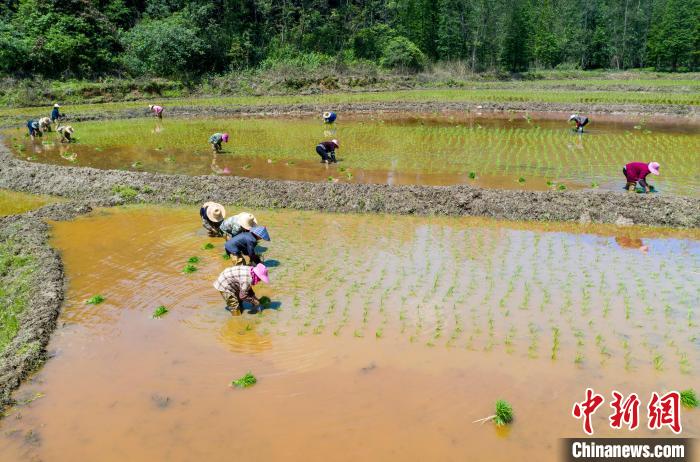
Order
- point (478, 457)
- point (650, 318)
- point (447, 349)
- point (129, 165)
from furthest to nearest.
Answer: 1. point (129, 165)
2. point (650, 318)
3. point (447, 349)
4. point (478, 457)

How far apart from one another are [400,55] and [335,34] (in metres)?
11.8

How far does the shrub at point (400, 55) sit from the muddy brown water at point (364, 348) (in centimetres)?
4174

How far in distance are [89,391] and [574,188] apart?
13.5 meters

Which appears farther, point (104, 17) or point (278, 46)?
point (278, 46)

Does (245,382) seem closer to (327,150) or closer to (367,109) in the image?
(327,150)

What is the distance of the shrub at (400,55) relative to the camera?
4891 centimetres

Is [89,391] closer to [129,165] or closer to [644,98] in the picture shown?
[129,165]

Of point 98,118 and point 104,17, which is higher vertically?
point 104,17

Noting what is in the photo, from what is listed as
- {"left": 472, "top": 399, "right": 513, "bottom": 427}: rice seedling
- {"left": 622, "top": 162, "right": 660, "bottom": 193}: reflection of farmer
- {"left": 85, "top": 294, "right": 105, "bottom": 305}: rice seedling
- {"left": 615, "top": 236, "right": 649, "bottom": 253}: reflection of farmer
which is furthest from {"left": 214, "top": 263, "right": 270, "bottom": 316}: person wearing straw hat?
{"left": 622, "top": 162, "right": 660, "bottom": 193}: reflection of farmer

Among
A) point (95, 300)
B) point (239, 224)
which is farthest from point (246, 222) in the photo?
point (95, 300)

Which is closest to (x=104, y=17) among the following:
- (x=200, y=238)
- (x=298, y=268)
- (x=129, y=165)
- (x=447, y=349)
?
(x=129, y=165)

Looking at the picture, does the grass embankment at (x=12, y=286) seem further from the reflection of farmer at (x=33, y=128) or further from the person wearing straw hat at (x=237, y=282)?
the reflection of farmer at (x=33, y=128)

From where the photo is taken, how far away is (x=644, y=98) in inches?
1248

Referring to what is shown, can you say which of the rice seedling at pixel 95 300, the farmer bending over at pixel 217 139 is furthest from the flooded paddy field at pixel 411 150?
the rice seedling at pixel 95 300
